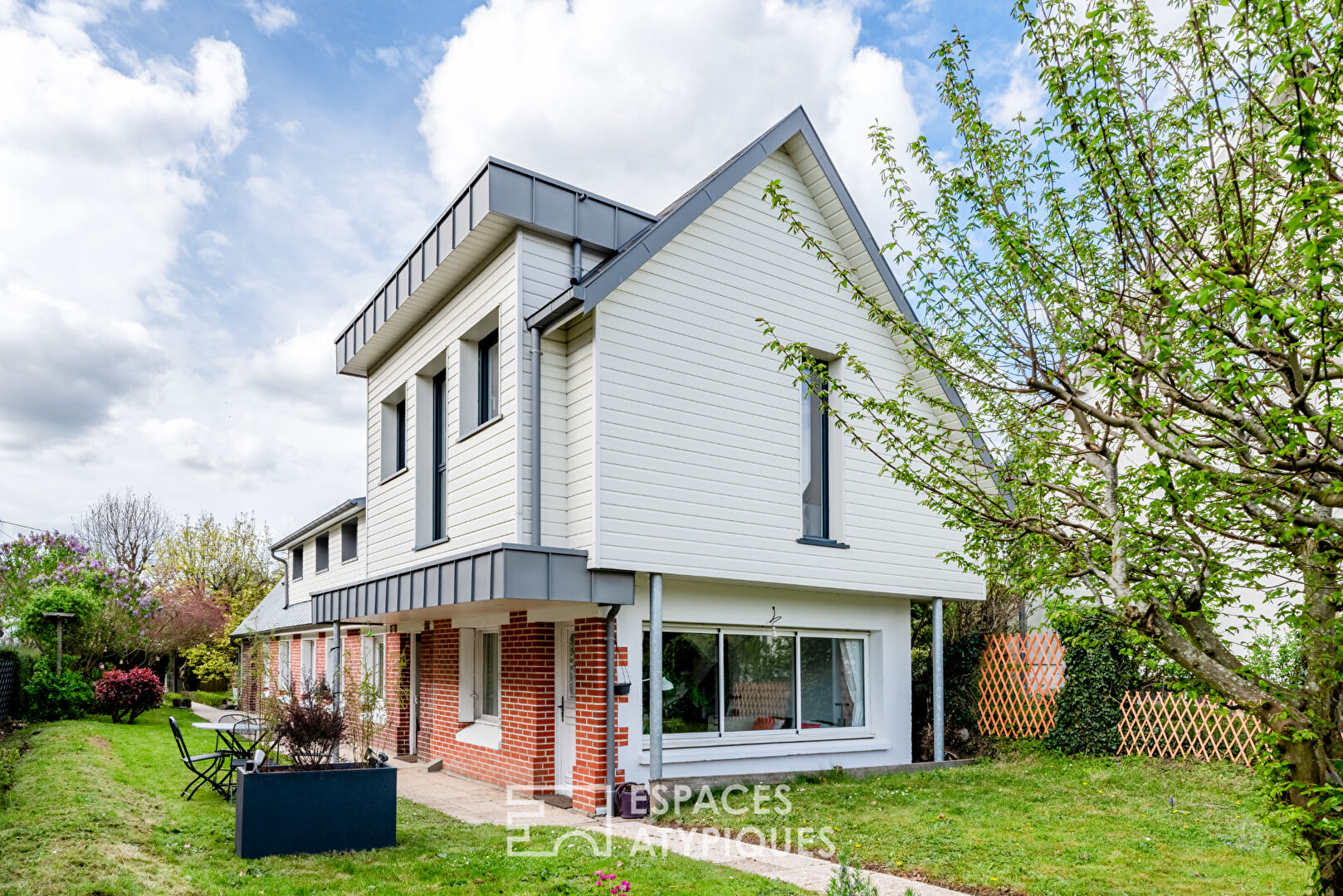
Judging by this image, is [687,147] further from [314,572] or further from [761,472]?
[314,572]

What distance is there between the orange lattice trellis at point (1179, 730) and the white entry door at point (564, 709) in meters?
7.45

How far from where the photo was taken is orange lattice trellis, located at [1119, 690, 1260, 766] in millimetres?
11562

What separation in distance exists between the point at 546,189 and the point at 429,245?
2.14 meters

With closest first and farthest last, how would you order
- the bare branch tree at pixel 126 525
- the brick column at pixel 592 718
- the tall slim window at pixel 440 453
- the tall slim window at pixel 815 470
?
the brick column at pixel 592 718 < the tall slim window at pixel 815 470 < the tall slim window at pixel 440 453 < the bare branch tree at pixel 126 525

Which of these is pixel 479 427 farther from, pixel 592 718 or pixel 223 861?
pixel 223 861

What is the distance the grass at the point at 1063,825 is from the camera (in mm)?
6930

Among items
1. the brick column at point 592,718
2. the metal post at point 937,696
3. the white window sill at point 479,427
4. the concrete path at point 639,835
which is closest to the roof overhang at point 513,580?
the brick column at point 592,718

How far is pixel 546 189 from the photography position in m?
10.8

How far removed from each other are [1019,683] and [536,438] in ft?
28.7

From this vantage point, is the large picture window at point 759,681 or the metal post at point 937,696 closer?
the large picture window at point 759,681

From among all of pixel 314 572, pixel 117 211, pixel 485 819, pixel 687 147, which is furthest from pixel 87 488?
pixel 485 819

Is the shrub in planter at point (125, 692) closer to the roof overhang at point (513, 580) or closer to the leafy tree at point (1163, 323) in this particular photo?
the roof overhang at point (513, 580)

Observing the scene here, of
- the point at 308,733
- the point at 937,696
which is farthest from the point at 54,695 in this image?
the point at 937,696

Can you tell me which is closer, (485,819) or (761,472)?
(485,819)
